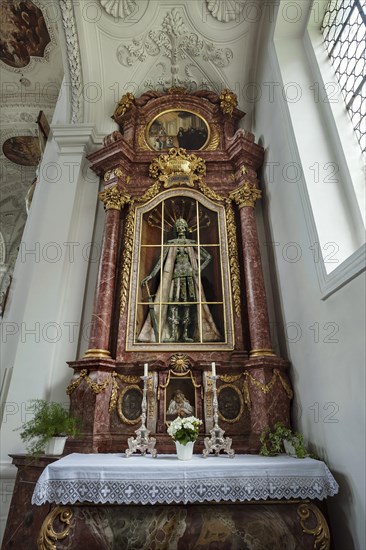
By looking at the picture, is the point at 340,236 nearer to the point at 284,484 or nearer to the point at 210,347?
the point at 210,347

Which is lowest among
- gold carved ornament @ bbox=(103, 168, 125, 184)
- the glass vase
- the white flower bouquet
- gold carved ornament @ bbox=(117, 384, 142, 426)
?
the glass vase

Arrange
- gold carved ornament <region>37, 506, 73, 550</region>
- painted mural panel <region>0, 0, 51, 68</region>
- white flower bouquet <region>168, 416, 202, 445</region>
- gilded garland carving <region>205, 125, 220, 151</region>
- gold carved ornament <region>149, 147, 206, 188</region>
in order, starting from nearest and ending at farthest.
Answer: gold carved ornament <region>37, 506, 73, 550</region>, white flower bouquet <region>168, 416, 202, 445</region>, gold carved ornament <region>149, 147, 206, 188</region>, gilded garland carving <region>205, 125, 220, 151</region>, painted mural panel <region>0, 0, 51, 68</region>

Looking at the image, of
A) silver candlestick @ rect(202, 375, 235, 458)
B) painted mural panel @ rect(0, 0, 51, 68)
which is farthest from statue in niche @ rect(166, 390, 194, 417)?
painted mural panel @ rect(0, 0, 51, 68)

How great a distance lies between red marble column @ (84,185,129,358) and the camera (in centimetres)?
407

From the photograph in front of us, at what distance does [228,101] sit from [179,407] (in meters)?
4.81

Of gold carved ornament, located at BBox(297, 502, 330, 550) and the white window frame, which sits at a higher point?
the white window frame

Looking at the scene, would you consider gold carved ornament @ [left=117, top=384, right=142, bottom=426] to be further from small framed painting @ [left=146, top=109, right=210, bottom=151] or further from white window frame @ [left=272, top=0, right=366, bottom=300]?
small framed painting @ [left=146, top=109, right=210, bottom=151]

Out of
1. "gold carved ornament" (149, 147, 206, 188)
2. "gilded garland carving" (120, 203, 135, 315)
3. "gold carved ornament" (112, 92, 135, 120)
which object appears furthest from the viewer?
"gold carved ornament" (112, 92, 135, 120)

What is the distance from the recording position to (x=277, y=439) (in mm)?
3258

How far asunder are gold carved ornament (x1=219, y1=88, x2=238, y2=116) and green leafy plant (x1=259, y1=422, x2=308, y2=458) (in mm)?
4780

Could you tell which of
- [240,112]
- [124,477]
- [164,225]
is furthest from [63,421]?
[240,112]

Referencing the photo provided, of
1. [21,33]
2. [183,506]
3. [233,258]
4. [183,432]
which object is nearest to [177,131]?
[233,258]

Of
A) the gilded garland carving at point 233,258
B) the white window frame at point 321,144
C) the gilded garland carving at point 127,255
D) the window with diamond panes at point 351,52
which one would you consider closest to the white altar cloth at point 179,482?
the white window frame at point 321,144

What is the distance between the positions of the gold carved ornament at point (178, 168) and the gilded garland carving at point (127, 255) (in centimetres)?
67
